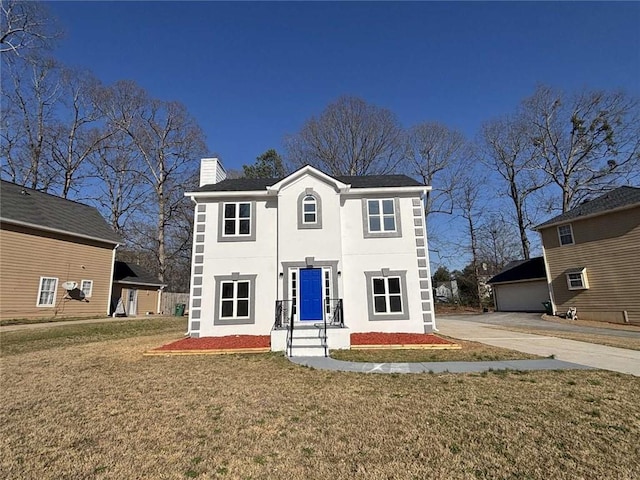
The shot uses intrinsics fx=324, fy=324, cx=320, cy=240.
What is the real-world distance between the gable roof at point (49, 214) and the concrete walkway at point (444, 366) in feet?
59.0

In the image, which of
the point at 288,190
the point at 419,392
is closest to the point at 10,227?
the point at 288,190

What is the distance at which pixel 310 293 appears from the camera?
12328 millimetres

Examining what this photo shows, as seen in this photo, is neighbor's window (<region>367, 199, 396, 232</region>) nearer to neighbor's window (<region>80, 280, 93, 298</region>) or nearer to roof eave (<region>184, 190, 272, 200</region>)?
roof eave (<region>184, 190, 272, 200</region>)

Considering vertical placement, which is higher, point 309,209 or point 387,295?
point 309,209

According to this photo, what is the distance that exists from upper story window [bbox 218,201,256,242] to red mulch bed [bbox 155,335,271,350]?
3826 mm

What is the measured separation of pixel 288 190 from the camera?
1334cm

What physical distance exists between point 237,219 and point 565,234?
2098cm

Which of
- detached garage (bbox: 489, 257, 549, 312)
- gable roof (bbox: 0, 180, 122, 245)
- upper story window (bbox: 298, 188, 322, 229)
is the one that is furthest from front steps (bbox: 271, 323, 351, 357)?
detached garage (bbox: 489, 257, 549, 312)

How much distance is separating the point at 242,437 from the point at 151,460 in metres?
1.01

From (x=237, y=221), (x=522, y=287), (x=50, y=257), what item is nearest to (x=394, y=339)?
(x=237, y=221)

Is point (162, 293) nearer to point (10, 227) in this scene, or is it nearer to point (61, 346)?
point (10, 227)

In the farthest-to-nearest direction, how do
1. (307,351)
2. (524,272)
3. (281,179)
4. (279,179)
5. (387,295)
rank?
(524,272), (279,179), (281,179), (387,295), (307,351)

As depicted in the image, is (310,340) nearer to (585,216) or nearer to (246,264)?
(246,264)

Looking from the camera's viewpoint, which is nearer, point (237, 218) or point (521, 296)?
point (237, 218)
